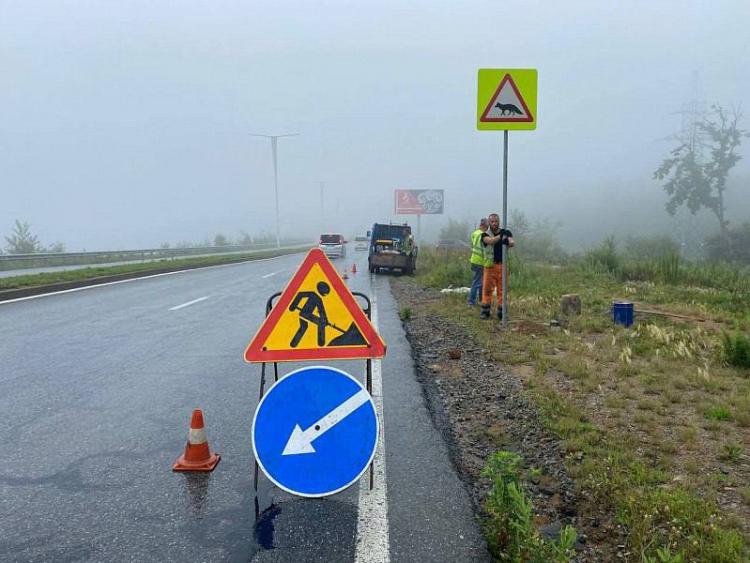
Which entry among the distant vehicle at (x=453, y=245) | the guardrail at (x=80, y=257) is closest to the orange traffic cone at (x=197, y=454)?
the guardrail at (x=80, y=257)

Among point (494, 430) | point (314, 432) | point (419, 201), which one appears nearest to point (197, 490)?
point (314, 432)

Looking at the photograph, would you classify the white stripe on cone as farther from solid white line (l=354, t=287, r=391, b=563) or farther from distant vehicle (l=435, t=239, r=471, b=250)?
distant vehicle (l=435, t=239, r=471, b=250)

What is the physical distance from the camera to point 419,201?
73.6 meters

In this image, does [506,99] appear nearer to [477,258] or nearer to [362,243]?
[477,258]

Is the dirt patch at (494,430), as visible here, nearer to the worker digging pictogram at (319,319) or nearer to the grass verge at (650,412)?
the grass verge at (650,412)

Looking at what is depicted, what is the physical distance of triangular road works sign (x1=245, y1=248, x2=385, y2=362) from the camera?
3.49 metres

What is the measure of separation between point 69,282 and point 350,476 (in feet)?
49.9

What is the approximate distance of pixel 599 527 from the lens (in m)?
3.06

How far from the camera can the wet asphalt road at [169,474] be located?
2975 mm

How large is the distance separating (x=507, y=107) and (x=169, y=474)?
6.81 m

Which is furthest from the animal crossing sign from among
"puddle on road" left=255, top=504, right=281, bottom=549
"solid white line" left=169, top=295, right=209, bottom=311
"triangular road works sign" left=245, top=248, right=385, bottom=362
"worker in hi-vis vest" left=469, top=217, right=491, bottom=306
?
"solid white line" left=169, top=295, right=209, bottom=311

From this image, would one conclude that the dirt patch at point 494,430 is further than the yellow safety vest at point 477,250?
No

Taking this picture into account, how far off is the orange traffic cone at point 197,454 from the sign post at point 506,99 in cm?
590

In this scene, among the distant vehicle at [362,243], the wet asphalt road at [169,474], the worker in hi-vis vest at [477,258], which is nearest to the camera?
the wet asphalt road at [169,474]
